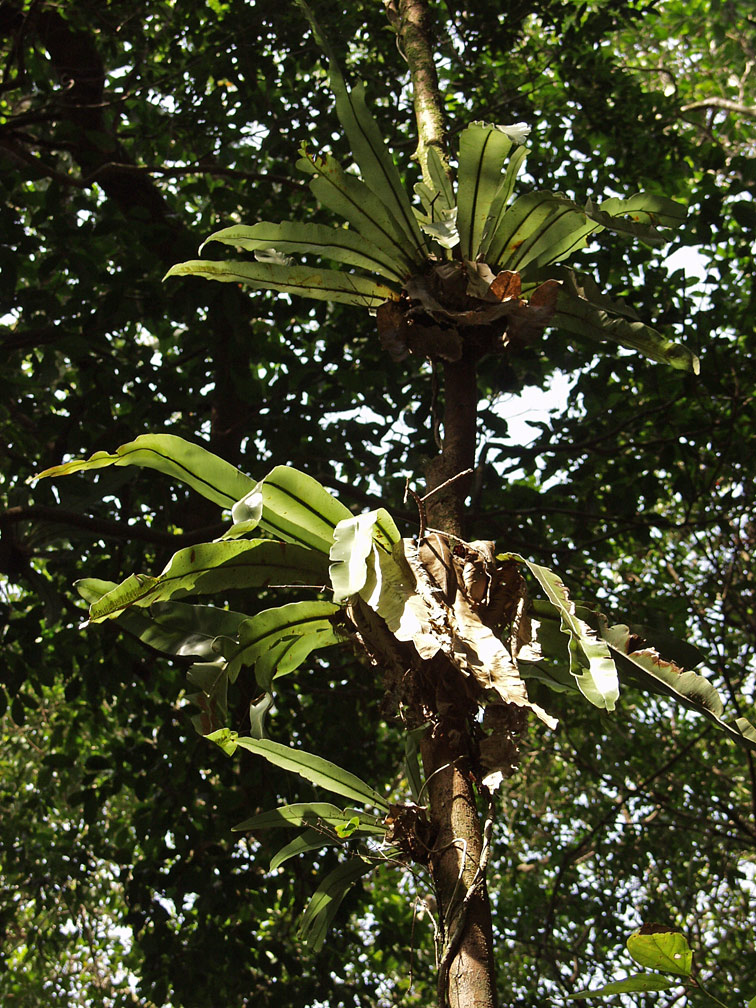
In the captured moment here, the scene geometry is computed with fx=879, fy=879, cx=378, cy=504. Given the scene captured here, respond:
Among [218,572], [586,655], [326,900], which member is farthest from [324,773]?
[586,655]

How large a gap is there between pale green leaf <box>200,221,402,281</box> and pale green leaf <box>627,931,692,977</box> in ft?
3.48

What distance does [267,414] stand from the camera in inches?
121

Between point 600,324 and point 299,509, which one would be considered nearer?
point 299,509

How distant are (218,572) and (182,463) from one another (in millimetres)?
160

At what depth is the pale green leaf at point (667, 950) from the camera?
91 centimetres

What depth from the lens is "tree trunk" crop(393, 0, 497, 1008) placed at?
39.7 inches

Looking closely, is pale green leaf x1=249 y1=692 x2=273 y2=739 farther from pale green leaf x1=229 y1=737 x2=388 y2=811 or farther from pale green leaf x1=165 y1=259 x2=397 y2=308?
pale green leaf x1=165 y1=259 x2=397 y2=308

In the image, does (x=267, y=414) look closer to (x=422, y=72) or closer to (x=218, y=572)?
(x=422, y=72)

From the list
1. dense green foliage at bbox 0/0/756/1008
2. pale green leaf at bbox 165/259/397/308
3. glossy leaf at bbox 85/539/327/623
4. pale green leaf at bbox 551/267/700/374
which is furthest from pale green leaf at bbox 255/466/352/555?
dense green foliage at bbox 0/0/756/1008

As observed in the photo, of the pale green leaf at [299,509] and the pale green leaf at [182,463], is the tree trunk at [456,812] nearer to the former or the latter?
the pale green leaf at [299,509]

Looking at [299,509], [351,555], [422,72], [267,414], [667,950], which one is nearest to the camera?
[667,950]

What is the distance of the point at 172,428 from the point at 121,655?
2.64 ft

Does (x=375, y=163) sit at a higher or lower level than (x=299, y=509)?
higher

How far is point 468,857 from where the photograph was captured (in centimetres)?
107
